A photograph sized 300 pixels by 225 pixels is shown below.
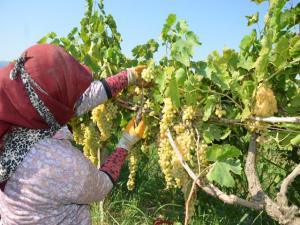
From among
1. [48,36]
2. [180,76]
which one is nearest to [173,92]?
[180,76]

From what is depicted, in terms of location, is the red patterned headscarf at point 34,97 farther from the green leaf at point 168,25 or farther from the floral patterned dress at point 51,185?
the green leaf at point 168,25

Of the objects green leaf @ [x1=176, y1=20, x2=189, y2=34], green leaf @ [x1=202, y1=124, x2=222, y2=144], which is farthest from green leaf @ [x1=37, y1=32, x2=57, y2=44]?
green leaf @ [x1=202, y1=124, x2=222, y2=144]

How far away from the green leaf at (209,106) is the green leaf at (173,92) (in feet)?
0.58

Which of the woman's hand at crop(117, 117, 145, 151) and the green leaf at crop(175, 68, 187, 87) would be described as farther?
the woman's hand at crop(117, 117, 145, 151)

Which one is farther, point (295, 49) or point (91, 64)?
point (91, 64)

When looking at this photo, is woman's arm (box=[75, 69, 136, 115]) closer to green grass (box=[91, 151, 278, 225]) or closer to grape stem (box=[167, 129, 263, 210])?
grape stem (box=[167, 129, 263, 210])

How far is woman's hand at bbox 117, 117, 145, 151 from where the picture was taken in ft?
9.24

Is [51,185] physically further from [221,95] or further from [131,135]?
[221,95]

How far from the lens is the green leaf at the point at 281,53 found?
2386 millimetres

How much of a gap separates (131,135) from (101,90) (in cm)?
37

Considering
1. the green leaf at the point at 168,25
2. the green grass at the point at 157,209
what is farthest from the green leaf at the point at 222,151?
the green grass at the point at 157,209

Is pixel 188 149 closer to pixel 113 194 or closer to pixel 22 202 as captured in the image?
pixel 22 202

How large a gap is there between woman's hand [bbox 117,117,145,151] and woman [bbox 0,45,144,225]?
15.5 inches

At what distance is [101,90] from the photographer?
289 cm
